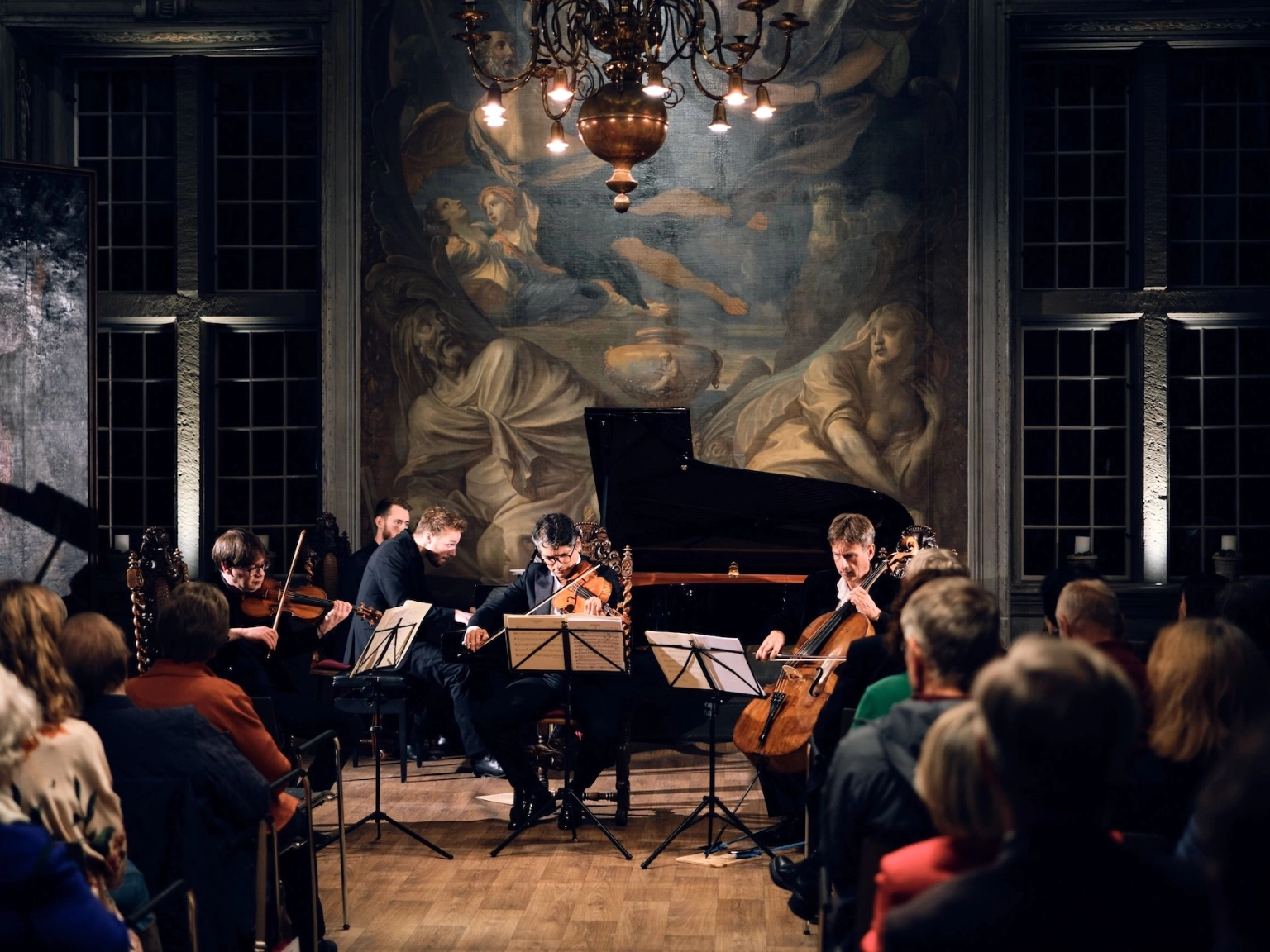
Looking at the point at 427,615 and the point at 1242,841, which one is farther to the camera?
the point at 427,615

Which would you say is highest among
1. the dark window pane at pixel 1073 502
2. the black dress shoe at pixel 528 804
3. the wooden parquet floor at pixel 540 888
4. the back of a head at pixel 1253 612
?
the dark window pane at pixel 1073 502

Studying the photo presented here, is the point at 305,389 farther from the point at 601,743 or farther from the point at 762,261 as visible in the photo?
the point at 601,743

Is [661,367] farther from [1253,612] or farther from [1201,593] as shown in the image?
[1253,612]

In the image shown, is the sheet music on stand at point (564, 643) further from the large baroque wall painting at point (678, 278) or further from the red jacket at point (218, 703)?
the large baroque wall painting at point (678, 278)

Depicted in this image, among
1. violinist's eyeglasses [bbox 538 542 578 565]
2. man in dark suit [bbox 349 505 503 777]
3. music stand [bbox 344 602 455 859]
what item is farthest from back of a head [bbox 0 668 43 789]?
man in dark suit [bbox 349 505 503 777]

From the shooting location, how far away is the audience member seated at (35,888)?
7.29 ft

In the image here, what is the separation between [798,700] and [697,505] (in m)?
2.18

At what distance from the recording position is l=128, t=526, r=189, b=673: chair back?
6.64 m

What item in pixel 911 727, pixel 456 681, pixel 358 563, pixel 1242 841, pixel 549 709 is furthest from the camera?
pixel 358 563

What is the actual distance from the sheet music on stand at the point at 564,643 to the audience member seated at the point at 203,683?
1.67 metres

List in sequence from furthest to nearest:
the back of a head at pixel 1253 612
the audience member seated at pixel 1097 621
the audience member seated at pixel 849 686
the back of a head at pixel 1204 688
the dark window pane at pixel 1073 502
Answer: the dark window pane at pixel 1073 502 → the audience member seated at pixel 849 686 → the audience member seated at pixel 1097 621 → the back of a head at pixel 1253 612 → the back of a head at pixel 1204 688

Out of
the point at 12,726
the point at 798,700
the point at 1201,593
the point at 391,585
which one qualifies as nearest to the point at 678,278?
the point at 391,585

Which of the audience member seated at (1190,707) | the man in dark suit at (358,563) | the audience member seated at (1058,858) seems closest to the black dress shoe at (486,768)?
the man in dark suit at (358,563)

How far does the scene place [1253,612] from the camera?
3676mm
